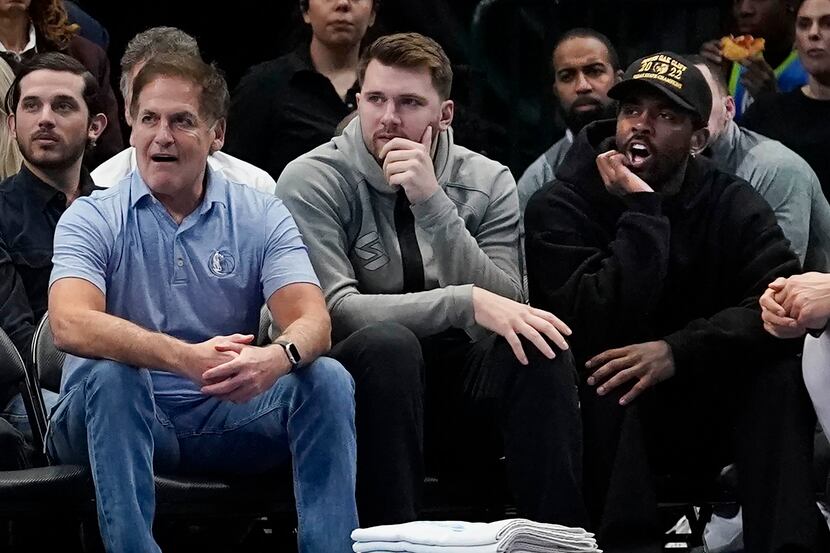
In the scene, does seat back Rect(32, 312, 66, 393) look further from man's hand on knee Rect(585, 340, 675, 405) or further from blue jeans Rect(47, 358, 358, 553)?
man's hand on knee Rect(585, 340, 675, 405)

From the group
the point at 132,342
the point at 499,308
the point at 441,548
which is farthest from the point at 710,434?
the point at 132,342

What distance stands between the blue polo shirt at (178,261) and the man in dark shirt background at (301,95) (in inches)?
55.5

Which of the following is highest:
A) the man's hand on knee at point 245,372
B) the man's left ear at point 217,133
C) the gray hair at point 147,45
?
the gray hair at point 147,45

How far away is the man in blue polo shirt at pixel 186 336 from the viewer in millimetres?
3828

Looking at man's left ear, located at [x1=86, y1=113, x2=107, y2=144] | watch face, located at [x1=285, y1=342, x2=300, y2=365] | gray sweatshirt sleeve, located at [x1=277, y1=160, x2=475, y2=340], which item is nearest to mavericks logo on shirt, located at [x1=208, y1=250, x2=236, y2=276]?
gray sweatshirt sleeve, located at [x1=277, y1=160, x2=475, y2=340]

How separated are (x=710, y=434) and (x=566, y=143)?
168 centimetres

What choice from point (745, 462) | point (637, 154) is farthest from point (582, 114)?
point (745, 462)

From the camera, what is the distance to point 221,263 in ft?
13.9

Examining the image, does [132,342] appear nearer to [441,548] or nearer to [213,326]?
[213,326]

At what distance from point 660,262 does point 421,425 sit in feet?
2.80

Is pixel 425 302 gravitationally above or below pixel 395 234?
below

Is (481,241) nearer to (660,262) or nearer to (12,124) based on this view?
(660,262)

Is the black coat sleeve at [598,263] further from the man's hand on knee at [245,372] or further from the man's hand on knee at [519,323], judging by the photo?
the man's hand on knee at [245,372]

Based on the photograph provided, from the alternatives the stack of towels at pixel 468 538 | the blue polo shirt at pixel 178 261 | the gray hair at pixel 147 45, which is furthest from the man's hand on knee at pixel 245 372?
the gray hair at pixel 147 45
